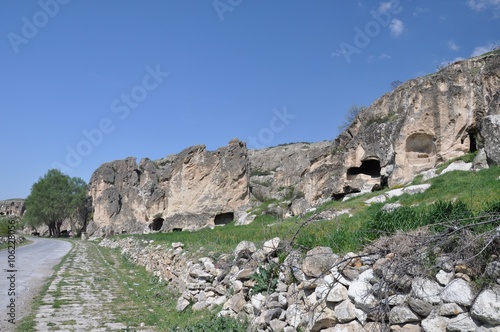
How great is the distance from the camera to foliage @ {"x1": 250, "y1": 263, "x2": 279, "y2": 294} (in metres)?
7.08

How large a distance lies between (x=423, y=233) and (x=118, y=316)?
22.0 feet

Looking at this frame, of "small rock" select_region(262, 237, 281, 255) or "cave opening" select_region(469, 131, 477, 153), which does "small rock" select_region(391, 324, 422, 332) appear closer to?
"small rock" select_region(262, 237, 281, 255)

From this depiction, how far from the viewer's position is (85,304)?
32.0 ft

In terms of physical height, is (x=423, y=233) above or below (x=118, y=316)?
above

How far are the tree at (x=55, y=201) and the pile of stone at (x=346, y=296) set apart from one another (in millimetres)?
63042

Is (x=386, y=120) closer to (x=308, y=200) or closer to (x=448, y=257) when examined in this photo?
(x=308, y=200)

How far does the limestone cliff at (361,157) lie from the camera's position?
24641mm

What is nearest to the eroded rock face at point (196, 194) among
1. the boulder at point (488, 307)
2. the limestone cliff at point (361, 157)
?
the limestone cliff at point (361, 157)

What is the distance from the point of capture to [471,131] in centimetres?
2488

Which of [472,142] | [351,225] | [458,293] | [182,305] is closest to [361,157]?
[472,142]

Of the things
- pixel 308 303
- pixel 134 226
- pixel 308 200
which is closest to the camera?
pixel 308 303

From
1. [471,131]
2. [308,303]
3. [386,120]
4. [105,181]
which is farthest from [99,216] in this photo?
[308,303]

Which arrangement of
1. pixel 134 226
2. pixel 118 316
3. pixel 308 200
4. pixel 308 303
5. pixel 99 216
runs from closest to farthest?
pixel 308 303 < pixel 118 316 < pixel 308 200 < pixel 134 226 < pixel 99 216

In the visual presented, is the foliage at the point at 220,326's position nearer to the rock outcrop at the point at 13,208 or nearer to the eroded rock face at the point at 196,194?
the eroded rock face at the point at 196,194
